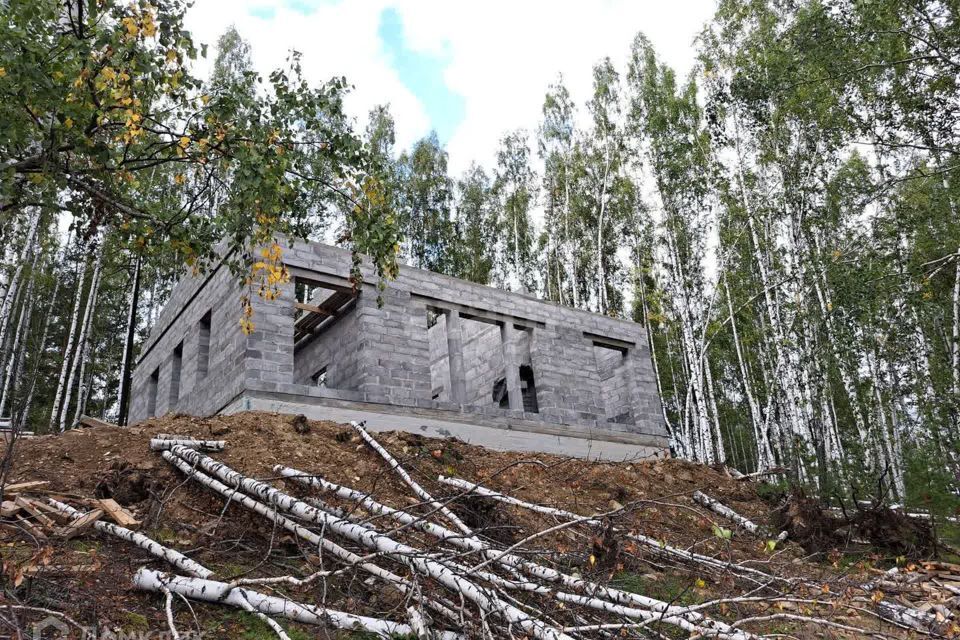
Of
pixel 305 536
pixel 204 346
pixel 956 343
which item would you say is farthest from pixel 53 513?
pixel 956 343

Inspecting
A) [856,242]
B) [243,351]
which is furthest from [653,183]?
[243,351]

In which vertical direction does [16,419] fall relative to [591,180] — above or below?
below

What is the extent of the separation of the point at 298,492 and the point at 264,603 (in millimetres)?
1742

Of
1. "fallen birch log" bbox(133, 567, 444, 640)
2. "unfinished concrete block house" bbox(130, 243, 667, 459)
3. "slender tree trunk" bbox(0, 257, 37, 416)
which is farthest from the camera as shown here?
"slender tree trunk" bbox(0, 257, 37, 416)

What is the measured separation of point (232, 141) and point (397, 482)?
134 inches

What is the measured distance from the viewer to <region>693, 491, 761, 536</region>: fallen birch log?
25.4 ft

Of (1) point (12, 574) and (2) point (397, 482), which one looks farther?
(2) point (397, 482)

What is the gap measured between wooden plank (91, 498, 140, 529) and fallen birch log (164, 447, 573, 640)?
0.60 meters

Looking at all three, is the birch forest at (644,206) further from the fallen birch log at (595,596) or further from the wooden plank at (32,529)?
the fallen birch log at (595,596)

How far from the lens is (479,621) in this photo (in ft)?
12.5

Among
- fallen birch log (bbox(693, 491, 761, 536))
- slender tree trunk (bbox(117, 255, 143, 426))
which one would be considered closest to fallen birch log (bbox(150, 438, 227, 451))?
fallen birch log (bbox(693, 491, 761, 536))

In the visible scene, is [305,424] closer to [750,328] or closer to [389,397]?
[389,397]

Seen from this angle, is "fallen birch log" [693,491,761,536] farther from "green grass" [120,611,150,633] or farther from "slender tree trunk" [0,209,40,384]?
"slender tree trunk" [0,209,40,384]

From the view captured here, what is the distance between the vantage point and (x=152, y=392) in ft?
45.1
